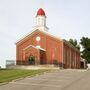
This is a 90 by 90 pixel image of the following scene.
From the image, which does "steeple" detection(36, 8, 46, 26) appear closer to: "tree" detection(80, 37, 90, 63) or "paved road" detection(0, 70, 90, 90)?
"tree" detection(80, 37, 90, 63)

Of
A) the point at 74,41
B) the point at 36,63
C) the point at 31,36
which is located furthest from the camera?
the point at 74,41

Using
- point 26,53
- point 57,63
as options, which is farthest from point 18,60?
point 57,63

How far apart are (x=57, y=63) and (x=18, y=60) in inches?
304

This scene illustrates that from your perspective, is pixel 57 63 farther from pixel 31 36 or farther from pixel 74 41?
pixel 74 41

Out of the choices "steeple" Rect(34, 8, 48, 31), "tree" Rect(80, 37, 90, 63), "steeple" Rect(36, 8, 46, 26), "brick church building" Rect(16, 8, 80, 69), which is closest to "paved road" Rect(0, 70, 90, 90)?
"brick church building" Rect(16, 8, 80, 69)

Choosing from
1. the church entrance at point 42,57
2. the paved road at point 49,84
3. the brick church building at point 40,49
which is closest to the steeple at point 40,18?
the brick church building at point 40,49

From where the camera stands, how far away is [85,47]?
104 meters

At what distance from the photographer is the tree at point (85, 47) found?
10288cm

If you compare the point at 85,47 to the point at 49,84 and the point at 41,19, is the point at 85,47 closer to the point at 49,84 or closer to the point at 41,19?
the point at 41,19

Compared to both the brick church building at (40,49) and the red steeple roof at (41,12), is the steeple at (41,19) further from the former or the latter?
the brick church building at (40,49)

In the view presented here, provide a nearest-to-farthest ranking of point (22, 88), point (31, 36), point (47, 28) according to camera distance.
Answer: point (22, 88) → point (31, 36) → point (47, 28)

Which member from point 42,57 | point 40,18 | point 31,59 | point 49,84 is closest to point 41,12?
point 40,18

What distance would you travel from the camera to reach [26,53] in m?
66.7

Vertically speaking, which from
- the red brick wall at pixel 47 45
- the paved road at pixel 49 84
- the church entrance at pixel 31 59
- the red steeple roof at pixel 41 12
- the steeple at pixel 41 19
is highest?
the red steeple roof at pixel 41 12
